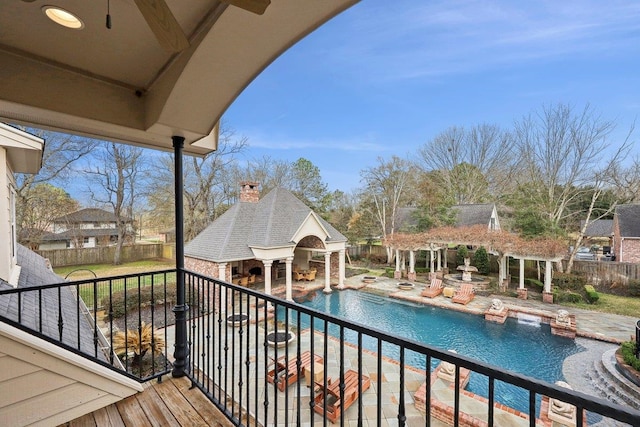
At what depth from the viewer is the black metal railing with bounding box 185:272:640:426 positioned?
884mm

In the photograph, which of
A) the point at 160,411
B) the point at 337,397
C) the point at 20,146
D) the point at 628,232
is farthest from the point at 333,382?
the point at 628,232

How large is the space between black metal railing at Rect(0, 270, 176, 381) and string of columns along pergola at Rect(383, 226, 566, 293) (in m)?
10.5

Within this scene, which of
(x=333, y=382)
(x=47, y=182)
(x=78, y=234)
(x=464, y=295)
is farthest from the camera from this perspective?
(x=78, y=234)

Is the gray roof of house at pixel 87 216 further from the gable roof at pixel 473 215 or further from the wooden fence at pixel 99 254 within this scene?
the gable roof at pixel 473 215

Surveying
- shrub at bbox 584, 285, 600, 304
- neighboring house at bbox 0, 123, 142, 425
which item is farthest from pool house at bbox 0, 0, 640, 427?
shrub at bbox 584, 285, 600, 304

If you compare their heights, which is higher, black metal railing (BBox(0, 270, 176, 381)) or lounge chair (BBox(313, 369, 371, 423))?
black metal railing (BBox(0, 270, 176, 381))

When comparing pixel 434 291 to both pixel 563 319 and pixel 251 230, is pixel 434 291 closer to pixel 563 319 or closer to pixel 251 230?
pixel 563 319

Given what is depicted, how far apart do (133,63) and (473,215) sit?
1843cm

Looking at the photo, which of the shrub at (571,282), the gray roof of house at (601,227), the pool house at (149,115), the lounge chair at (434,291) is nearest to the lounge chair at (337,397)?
the pool house at (149,115)

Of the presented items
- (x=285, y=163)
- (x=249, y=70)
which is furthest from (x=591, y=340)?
(x=285, y=163)

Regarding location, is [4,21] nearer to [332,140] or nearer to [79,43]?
[79,43]

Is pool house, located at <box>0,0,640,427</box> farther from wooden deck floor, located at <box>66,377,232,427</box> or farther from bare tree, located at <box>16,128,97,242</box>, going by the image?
Result: bare tree, located at <box>16,128,97,242</box>

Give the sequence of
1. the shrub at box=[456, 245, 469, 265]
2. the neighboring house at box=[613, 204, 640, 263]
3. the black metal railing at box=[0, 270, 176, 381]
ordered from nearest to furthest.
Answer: the black metal railing at box=[0, 270, 176, 381], the neighboring house at box=[613, 204, 640, 263], the shrub at box=[456, 245, 469, 265]

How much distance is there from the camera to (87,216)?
18.2 meters
